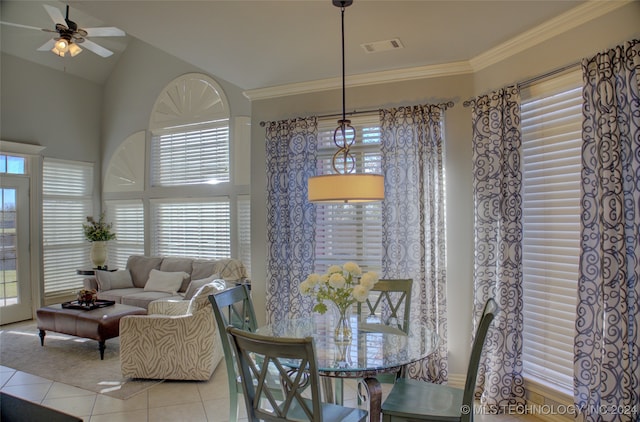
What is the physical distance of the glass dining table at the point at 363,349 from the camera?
212 cm

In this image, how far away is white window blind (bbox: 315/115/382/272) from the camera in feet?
13.0

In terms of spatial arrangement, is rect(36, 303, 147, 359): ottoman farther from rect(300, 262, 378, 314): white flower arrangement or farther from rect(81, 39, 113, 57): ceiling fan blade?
rect(81, 39, 113, 57): ceiling fan blade

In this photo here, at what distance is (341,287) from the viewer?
2.40m

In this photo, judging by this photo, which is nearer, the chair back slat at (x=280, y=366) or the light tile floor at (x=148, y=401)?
the chair back slat at (x=280, y=366)

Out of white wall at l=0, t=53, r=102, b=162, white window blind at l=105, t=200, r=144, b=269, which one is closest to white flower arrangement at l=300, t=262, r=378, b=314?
white window blind at l=105, t=200, r=144, b=269

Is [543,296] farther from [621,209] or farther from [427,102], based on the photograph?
[427,102]

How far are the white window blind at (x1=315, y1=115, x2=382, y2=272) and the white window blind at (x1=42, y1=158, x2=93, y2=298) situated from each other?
511 cm

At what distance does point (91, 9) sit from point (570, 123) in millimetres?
3448

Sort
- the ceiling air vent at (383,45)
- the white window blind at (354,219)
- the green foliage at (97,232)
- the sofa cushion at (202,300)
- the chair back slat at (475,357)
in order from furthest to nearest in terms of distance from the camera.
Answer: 1. the green foliage at (97,232)
2. the white window blind at (354,219)
3. the sofa cushion at (202,300)
4. the ceiling air vent at (383,45)
5. the chair back slat at (475,357)

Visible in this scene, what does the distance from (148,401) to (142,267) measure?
3.28 meters

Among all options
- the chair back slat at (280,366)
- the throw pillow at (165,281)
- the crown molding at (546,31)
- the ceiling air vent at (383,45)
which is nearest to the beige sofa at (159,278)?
the throw pillow at (165,281)

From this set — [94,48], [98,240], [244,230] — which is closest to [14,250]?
[98,240]

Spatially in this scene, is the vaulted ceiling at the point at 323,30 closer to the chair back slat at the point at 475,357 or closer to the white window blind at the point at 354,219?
the white window blind at the point at 354,219

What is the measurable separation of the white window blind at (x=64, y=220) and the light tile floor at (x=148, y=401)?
123 inches
